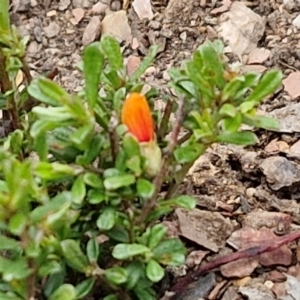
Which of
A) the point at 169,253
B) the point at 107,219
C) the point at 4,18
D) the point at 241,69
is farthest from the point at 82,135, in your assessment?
the point at 241,69

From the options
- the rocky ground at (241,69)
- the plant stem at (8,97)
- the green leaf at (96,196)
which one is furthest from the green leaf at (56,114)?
the rocky ground at (241,69)

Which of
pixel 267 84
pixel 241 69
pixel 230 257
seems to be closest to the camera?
pixel 267 84

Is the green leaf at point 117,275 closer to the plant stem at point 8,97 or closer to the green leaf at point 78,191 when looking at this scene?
the green leaf at point 78,191

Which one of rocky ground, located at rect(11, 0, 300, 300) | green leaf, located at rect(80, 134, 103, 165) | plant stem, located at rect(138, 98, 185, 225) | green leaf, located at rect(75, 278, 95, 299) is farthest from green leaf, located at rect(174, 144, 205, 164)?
rocky ground, located at rect(11, 0, 300, 300)

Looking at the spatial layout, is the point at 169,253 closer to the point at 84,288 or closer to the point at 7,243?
the point at 84,288

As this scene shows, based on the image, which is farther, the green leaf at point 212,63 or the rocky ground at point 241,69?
the rocky ground at point 241,69

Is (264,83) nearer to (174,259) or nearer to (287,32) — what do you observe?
(174,259)

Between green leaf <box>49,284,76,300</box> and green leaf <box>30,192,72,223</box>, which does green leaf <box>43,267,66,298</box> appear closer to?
green leaf <box>49,284,76,300</box>
